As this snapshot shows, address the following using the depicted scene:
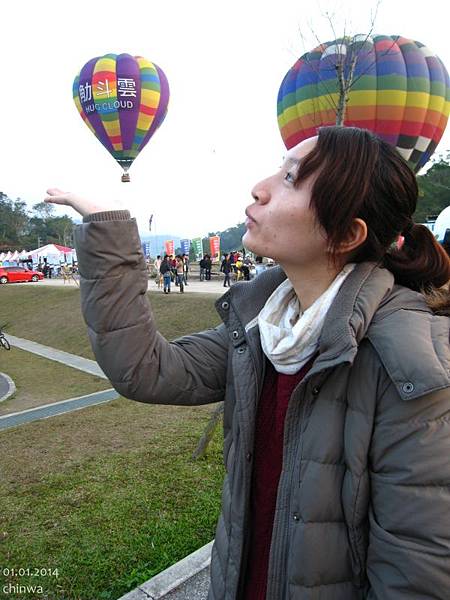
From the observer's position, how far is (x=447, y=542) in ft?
2.81

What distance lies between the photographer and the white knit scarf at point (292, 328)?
104 cm

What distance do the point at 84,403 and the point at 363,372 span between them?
695 centimetres

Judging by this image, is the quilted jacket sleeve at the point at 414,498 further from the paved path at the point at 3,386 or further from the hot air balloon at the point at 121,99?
the hot air balloon at the point at 121,99

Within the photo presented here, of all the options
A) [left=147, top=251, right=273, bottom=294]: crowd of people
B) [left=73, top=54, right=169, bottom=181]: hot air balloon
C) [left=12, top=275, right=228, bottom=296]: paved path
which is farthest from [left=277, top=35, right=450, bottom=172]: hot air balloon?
[left=73, top=54, right=169, bottom=181]: hot air balloon

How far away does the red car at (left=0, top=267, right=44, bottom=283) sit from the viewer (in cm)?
2970

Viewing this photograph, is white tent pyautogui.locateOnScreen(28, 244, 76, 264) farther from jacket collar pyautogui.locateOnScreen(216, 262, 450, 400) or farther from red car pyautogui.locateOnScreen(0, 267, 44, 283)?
jacket collar pyautogui.locateOnScreen(216, 262, 450, 400)

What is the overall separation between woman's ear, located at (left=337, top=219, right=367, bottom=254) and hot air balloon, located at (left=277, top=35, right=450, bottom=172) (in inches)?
332

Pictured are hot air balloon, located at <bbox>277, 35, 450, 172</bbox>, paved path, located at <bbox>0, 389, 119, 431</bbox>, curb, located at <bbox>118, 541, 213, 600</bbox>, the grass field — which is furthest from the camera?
hot air balloon, located at <bbox>277, 35, 450, 172</bbox>

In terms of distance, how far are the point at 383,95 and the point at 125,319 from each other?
31.5ft

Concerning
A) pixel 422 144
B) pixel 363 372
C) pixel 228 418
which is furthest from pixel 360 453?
pixel 422 144

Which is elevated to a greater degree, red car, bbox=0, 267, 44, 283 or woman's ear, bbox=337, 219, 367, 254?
woman's ear, bbox=337, 219, 367, 254

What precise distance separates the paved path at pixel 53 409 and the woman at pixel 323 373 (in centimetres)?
580

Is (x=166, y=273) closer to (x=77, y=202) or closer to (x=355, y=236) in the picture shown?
(x=77, y=202)

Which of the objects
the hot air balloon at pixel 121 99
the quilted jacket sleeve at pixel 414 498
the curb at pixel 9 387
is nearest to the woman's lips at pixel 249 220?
the quilted jacket sleeve at pixel 414 498
